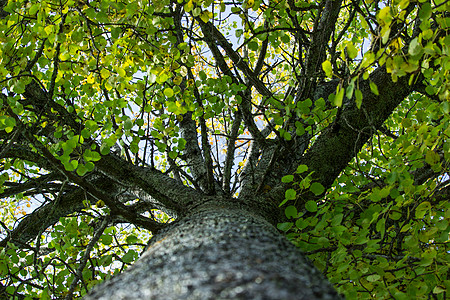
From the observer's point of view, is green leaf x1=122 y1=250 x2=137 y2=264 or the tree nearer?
the tree

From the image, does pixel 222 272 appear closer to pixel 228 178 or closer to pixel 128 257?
pixel 128 257

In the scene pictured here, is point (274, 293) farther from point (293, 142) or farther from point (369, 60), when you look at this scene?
point (293, 142)

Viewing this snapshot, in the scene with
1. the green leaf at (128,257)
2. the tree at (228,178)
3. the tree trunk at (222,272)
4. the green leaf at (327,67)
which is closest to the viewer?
the tree trunk at (222,272)

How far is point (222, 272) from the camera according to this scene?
104 cm

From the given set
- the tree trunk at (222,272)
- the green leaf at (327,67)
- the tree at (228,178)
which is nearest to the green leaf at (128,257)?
the tree at (228,178)

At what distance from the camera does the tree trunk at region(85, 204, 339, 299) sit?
927 mm

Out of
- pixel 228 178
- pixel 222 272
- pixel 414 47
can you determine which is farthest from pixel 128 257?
pixel 414 47

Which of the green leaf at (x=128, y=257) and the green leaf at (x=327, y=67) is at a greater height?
the green leaf at (x=327, y=67)

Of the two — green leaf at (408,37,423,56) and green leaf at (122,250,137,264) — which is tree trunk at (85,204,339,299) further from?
green leaf at (408,37,423,56)

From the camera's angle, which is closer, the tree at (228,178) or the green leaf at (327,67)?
the tree at (228,178)

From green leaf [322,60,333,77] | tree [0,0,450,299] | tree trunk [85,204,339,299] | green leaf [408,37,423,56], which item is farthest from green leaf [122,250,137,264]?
green leaf [408,37,423,56]

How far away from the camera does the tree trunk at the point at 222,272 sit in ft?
3.04

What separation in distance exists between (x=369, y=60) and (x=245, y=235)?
0.92m

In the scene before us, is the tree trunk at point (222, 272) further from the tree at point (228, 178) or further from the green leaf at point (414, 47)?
the green leaf at point (414, 47)
